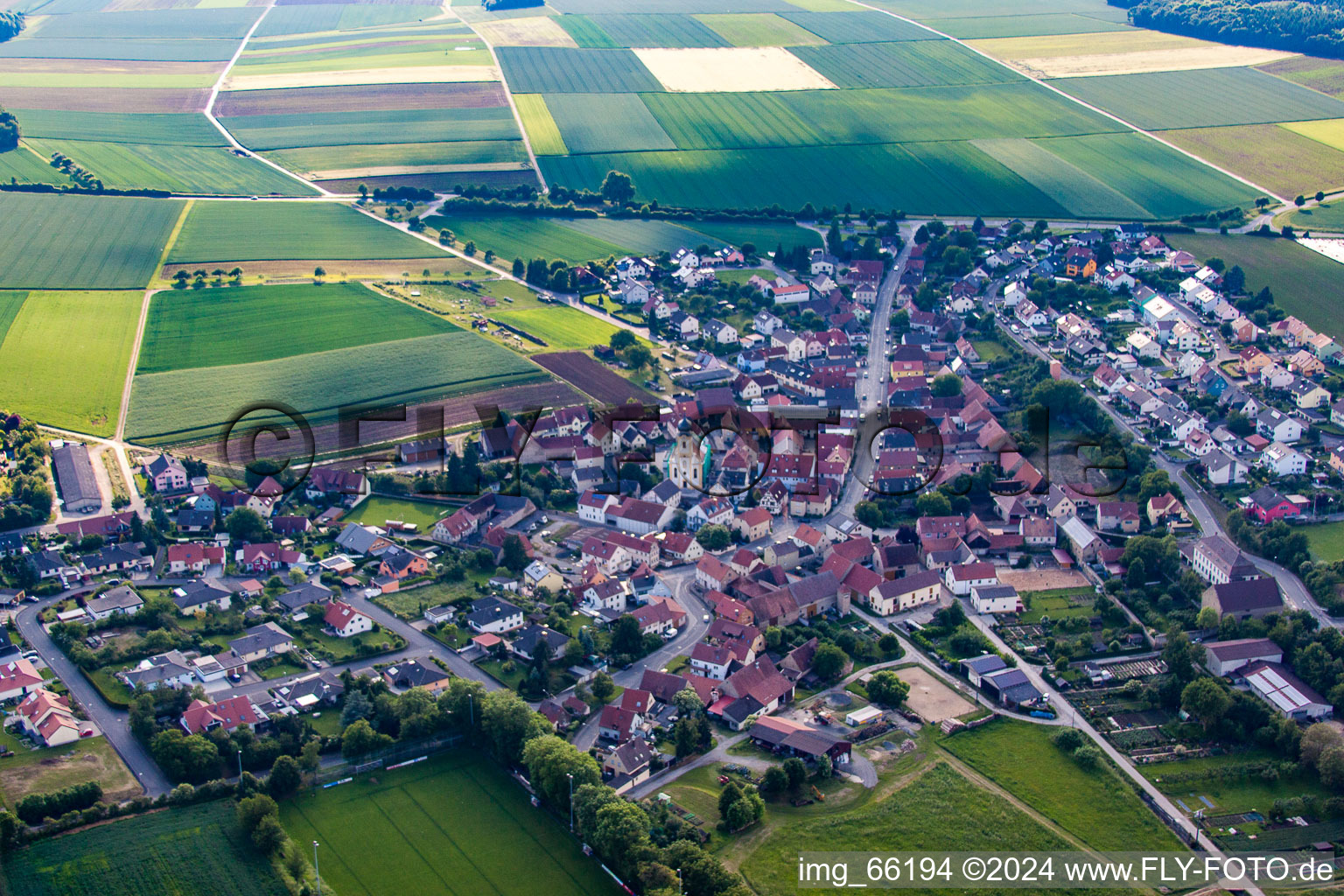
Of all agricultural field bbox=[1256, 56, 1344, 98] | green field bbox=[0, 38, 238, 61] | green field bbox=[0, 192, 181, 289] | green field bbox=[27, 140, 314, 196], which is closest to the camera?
green field bbox=[0, 192, 181, 289]

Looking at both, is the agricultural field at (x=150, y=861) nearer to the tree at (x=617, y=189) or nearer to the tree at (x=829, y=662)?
the tree at (x=829, y=662)

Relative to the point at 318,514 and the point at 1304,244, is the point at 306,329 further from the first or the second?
the point at 1304,244

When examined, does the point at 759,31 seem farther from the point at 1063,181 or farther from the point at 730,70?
the point at 1063,181

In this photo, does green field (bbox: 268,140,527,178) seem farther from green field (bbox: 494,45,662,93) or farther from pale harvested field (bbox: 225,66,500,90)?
pale harvested field (bbox: 225,66,500,90)

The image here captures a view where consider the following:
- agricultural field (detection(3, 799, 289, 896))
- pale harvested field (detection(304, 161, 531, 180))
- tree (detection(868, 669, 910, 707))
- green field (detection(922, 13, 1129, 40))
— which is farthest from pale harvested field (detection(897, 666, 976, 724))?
green field (detection(922, 13, 1129, 40))

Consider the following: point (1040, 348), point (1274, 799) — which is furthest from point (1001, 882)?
point (1040, 348)

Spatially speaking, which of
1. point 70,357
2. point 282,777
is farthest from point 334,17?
point 282,777
